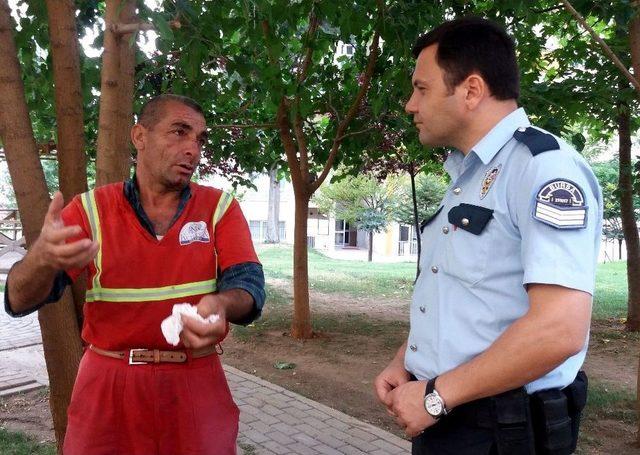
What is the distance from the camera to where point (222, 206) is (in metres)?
2.38

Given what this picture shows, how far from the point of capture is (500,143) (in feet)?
5.35

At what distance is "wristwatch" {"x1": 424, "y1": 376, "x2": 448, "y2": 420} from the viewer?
1459mm

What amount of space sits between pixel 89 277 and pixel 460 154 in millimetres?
1470

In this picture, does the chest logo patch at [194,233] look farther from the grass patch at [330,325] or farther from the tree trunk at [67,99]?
the grass patch at [330,325]

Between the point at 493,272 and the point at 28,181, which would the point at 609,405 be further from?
the point at 28,181

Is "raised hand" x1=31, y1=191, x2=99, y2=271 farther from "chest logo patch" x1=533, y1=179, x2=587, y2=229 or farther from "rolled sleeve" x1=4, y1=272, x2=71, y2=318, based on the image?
"chest logo patch" x1=533, y1=179, x2=587, y2=229

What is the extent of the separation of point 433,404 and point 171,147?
1.52 meters

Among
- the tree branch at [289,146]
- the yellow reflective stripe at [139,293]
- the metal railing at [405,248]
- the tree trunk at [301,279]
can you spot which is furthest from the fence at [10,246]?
the metal railing at [405,248]

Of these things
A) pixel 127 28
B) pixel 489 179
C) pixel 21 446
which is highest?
pixel 127 28

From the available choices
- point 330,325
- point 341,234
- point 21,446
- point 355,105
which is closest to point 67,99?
point 21,446

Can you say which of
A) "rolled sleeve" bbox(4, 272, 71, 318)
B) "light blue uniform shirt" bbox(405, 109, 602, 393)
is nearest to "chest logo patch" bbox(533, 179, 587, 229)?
"light blue uniform shirt" bbox(405, 109, 602, 393)

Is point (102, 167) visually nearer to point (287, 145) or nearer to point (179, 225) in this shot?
point (179, 225)

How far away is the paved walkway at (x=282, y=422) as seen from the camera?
420 cm

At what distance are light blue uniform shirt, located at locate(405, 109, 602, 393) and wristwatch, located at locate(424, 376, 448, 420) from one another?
136 mm
